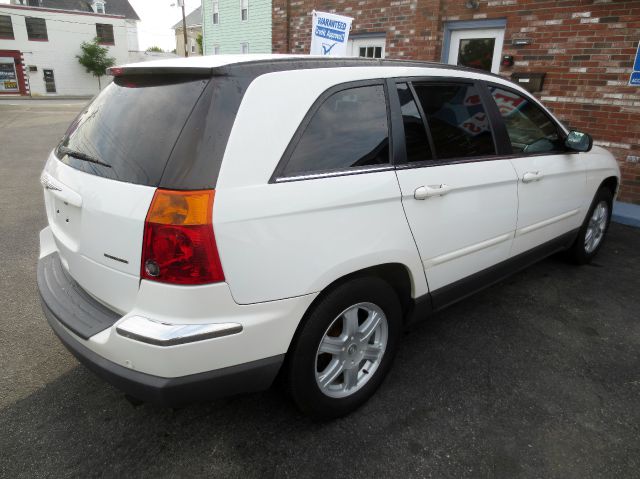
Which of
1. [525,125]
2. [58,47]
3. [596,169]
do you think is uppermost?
[58,47]

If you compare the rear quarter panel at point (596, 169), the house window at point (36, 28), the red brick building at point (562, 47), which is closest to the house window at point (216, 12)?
the red brick building at point (562, 47)

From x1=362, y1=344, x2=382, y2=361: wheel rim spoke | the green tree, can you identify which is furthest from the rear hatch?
the green tree

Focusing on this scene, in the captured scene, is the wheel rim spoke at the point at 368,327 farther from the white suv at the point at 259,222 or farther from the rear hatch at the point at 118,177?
the rear hatch at the point at 118,177

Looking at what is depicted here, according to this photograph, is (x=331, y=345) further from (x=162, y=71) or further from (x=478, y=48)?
(x=478, y=48)

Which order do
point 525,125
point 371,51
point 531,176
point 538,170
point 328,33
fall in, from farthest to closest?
point 371,51 → point 328,33 → point 525,125 → point 538,170 → point 531,176

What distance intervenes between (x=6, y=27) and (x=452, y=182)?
47794 millimetres

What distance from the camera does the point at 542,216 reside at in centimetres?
351

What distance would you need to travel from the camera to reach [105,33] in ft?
142

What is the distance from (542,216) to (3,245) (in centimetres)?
498

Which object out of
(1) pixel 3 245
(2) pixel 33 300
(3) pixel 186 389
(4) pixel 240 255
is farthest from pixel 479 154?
(1) pixel 3 245

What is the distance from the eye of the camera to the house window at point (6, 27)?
1505 inches

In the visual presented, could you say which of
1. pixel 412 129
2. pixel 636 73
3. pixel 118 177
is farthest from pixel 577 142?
pixel 636 73

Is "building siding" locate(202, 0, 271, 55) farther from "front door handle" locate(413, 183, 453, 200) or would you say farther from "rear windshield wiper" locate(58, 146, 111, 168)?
"front door handle" locate(413, 183, 453, 200)

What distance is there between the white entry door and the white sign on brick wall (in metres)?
2.62
